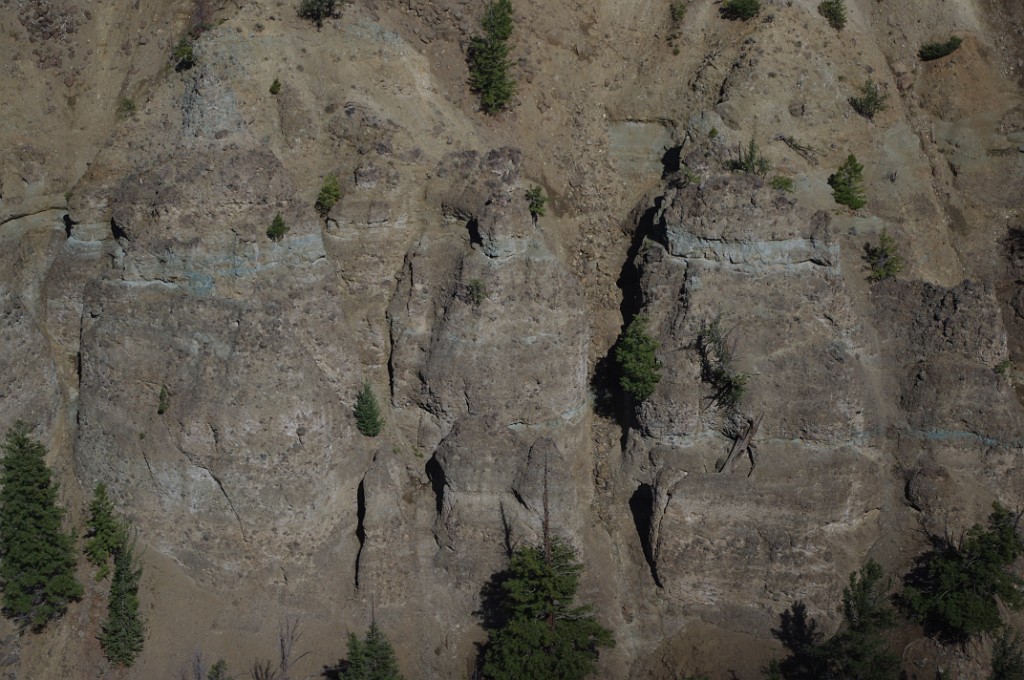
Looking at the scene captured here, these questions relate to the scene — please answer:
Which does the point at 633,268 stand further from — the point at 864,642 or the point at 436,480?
the point at 864,642

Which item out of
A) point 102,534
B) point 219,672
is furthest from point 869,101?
point 102,534

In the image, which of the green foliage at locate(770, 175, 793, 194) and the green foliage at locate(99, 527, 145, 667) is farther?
the green foliage at locate(770, 175, 793, 194)

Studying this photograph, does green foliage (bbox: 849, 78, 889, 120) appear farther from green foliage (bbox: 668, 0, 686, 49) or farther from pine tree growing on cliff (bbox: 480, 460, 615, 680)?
pine tree growing on cliff (bbox: 480, 460, 615, 680)

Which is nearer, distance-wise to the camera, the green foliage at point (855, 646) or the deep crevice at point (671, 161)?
the green foliage at point (855, 646)

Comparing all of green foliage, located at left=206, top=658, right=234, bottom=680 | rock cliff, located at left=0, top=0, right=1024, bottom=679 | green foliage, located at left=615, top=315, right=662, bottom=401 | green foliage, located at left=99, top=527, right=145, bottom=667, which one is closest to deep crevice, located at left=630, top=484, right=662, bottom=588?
rock cliff, located at left=0, top=0, right=1024, bottom=679

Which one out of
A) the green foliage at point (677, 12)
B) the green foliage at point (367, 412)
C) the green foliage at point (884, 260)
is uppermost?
the green foliage at point (677, 12)

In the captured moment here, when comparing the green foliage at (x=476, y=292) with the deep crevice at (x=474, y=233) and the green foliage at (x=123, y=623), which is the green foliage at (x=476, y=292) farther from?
the green foliage at (x=123, y=623)

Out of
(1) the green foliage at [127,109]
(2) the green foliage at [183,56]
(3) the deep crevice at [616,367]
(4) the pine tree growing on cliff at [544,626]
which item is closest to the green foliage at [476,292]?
(3) the deep crevice at [616,367]
